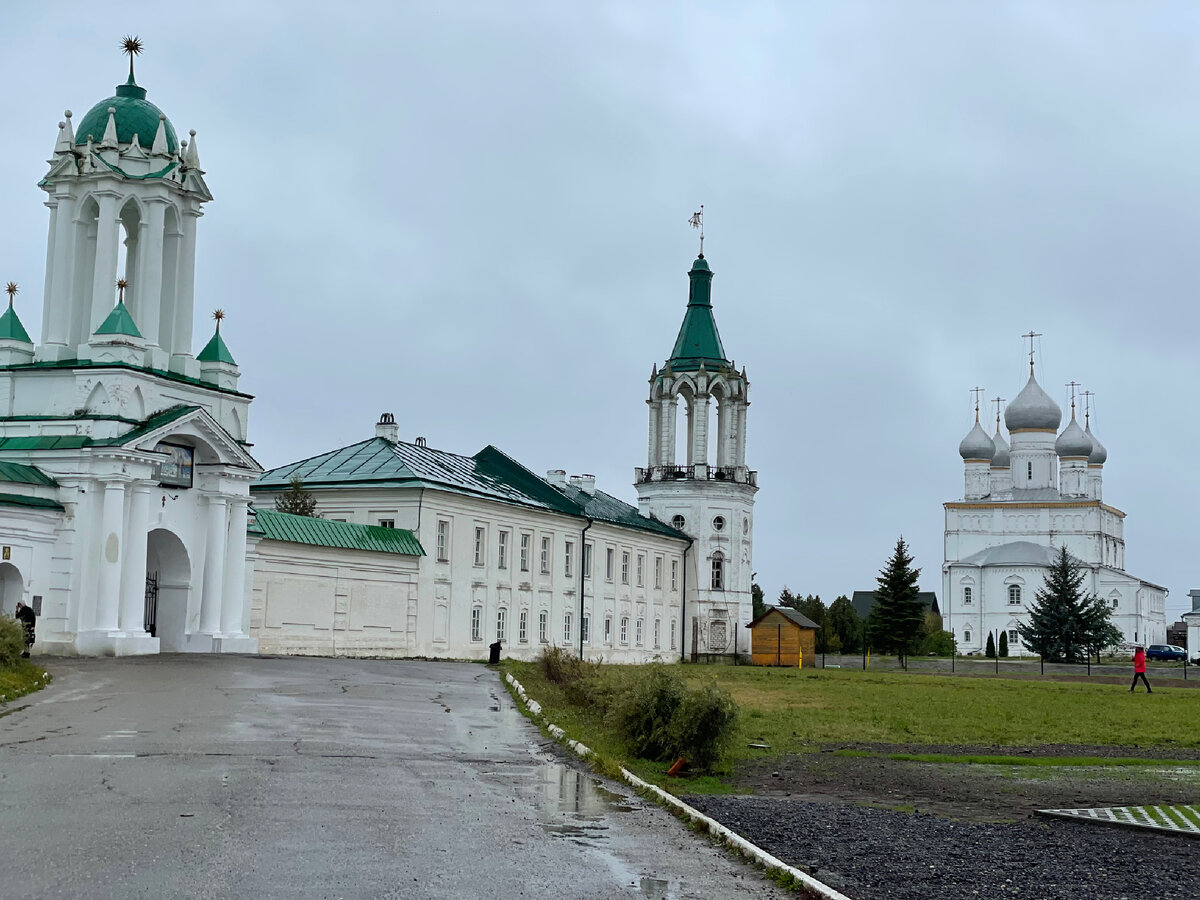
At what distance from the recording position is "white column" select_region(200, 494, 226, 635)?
117 ft

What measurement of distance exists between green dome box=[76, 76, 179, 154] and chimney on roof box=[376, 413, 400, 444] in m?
17.5

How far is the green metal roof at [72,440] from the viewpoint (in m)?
32.6

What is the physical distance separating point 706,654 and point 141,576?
42.1 m

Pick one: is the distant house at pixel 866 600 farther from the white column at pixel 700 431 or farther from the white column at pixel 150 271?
the white column at pixel 150 271

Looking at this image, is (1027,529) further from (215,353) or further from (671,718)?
(671,718)

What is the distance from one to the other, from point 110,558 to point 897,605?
59.3 meters

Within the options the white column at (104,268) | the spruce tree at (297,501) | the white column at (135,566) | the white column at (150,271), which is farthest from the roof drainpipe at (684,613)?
the white column at (104,268)

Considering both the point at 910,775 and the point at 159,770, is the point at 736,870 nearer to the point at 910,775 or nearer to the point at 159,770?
the point at 159,770

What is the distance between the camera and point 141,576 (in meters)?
32.9

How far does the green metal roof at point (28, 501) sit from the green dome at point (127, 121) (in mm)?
10536

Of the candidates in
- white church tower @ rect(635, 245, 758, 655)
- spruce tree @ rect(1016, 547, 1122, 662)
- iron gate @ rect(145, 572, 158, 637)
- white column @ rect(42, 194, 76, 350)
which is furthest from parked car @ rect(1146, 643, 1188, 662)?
white column @ rect(42, 194, 76, 350)

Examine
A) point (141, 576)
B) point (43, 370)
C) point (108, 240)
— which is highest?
point (108, 240)

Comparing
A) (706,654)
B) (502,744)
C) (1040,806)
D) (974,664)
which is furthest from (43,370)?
(974,664)

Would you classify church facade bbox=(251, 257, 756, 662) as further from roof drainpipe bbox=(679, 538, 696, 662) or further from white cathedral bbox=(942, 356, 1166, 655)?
white cathedral bbox=(942, 356, 1166, 655)
